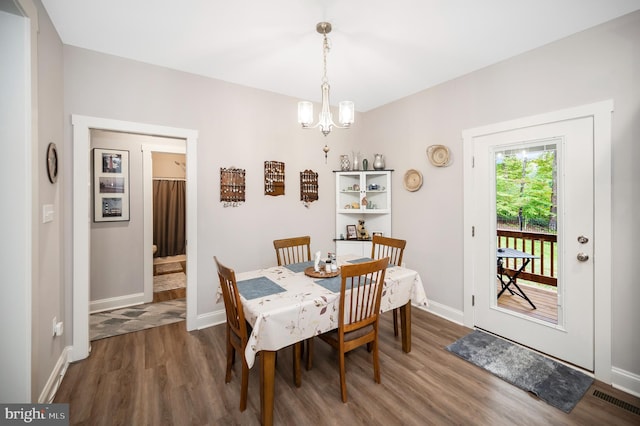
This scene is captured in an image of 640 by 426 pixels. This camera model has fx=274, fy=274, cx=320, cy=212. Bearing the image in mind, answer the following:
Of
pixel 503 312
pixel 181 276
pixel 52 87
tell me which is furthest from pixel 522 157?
pixel 181 276

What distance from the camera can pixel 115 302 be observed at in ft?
11.7

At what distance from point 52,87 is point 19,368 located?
Answer: 198 centimetres

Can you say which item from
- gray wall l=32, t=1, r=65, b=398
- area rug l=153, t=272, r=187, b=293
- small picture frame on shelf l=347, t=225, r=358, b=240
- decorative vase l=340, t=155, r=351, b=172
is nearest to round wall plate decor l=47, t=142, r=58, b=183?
gray wall l=32, t=1, r=65, b=398

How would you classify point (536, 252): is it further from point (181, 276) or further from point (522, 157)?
point (181, 276)

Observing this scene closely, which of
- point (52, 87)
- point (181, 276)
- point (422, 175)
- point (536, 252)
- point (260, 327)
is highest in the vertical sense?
point (52, 87)

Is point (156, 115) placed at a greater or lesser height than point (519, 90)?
lesser

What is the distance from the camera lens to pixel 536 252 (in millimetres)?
2605

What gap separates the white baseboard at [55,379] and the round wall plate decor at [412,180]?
386 centimetres

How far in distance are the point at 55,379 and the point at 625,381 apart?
4290 mm

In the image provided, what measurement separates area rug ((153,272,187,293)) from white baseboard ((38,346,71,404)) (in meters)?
1.98

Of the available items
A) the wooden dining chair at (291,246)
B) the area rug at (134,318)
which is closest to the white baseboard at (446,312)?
the wooden dining chair at (291,246)

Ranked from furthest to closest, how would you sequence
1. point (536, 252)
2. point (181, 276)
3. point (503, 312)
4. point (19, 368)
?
point (181, 276)
point (503, 312)
point (536, 252)
point (19, 368)

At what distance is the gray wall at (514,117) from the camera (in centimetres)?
205

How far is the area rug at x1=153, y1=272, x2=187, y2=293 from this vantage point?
4.47 meters
